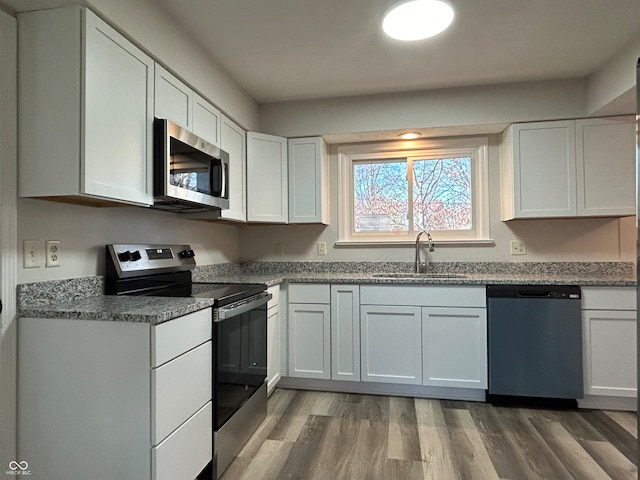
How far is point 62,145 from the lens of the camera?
1399 millimetres

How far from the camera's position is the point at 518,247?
9.85 ft

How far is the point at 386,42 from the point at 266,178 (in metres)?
1.31

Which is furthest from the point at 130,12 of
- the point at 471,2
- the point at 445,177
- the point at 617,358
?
the point at 617,358

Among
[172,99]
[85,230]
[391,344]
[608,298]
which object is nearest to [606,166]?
[608,298]

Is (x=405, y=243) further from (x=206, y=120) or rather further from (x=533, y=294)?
(x=206, y=120)

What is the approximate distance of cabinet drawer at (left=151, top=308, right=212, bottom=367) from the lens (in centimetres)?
134

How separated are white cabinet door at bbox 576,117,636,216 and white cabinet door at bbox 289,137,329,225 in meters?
1.89

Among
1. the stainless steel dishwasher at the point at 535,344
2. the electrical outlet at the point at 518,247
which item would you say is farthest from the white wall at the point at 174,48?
A: the electrical outlet at the point at 518,247

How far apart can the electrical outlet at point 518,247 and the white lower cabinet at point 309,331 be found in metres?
1.55

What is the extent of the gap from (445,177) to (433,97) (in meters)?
0.69

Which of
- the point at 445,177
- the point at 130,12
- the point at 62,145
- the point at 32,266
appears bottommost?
the point at 32,266

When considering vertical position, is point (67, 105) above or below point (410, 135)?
below

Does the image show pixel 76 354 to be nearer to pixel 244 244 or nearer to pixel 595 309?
pixel 244 244

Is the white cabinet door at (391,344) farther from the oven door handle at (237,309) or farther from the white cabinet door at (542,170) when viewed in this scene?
the white cabinet door at (542,170)
